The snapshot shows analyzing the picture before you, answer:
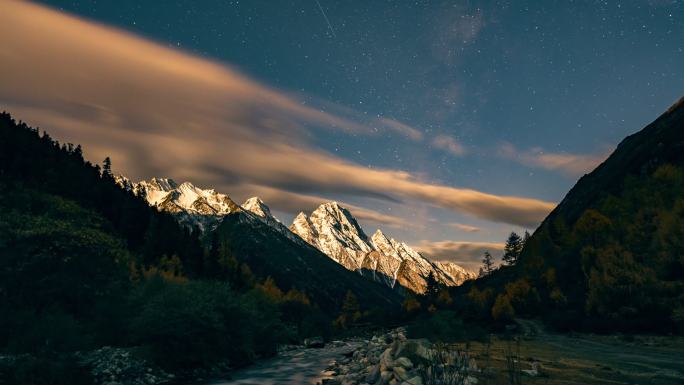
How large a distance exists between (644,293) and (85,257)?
80.3 metres

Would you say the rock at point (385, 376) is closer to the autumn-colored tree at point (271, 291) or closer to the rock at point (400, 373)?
the rock at point (400, 373)

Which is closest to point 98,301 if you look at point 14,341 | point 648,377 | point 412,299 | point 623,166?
point 14,341

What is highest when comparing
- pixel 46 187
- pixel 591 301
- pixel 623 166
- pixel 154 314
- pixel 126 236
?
pixel 623 166

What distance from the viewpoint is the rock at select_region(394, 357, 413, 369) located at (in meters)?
25.0

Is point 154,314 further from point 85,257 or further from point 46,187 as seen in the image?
point 46,187

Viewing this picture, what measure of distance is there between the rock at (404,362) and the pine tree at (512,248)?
13484 centimetres

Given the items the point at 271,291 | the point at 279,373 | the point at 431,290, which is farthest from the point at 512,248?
A: the point at 279,373

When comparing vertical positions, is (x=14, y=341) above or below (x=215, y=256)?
below

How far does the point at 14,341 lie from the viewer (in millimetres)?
35125

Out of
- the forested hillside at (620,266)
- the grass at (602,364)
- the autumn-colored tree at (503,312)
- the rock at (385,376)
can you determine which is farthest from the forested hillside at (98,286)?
the forested hillside at (620,266)

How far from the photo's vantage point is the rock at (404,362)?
25.0 m

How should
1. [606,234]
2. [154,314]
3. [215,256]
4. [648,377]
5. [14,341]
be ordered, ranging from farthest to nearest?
1. [215,256]
2. [606,234]
3. [154,314]
4. [14,341]
5. [648,377]

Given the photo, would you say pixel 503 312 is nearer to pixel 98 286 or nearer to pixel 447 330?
pixel 447 330

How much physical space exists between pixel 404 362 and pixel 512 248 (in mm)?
142209
